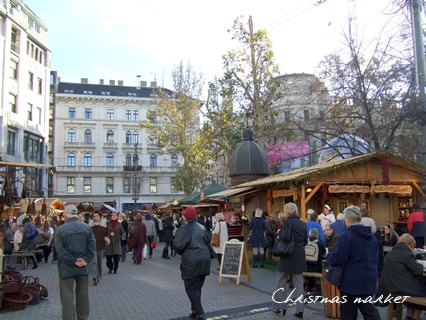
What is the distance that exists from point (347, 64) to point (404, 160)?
270 inches

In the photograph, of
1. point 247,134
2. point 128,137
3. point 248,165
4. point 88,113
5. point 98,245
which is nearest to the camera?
point 98,245

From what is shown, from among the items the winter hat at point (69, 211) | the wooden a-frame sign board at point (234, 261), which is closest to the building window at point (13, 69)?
the wooden a-frame sign board at point (234, 261)

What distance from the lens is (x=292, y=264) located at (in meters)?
6.53

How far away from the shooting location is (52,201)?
29734 mm

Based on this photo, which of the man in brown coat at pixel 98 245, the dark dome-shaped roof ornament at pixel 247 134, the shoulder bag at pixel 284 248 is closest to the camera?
the shoulder bag at pixel 284 248

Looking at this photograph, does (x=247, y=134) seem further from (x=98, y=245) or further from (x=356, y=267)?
(x=356, y=267)

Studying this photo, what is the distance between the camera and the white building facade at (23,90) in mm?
34688

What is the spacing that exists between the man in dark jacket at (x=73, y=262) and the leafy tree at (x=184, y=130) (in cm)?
2731

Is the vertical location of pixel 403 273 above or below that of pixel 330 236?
below

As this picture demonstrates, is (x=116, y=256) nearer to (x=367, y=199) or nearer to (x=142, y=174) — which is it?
(x=367, y=199)

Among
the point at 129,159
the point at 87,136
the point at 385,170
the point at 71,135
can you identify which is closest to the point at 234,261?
Result: the point at 385,170

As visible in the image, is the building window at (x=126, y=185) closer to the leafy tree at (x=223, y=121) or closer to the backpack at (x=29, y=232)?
the leafy tree at (x=223, y=121)

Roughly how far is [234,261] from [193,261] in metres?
3.98

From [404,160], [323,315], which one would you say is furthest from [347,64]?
[323,315]
